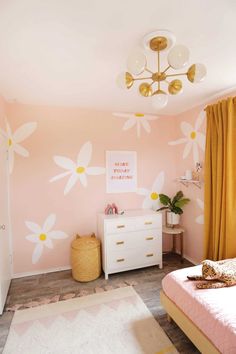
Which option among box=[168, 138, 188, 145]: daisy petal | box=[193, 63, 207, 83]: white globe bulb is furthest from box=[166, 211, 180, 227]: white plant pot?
box=[193, 63, 207, 83]: white globe bulb

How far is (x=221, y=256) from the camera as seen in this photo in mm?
2502

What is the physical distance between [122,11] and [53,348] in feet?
8.46

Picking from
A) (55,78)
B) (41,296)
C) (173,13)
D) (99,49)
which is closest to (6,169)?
(55,78)

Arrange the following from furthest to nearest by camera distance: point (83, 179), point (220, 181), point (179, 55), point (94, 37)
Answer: point (83, 179) → point (220, 181) → point (94, 37) → point (179, 55)

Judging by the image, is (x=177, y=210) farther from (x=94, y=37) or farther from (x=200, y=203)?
(x=94, y=37)

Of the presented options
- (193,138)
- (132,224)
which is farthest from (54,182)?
(193,138)

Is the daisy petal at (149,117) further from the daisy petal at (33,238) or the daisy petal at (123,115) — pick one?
the daisy petal at (33,238)

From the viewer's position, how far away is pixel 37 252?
2.96 meters

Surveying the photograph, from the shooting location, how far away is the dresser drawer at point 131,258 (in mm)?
2838

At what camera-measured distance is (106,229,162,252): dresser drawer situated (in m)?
2.83

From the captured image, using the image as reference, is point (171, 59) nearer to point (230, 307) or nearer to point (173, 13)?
point (173, 13)

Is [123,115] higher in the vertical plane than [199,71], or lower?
higher

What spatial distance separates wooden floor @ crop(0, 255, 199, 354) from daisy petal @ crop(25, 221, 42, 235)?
2.11ft

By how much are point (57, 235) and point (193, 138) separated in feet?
8.44
